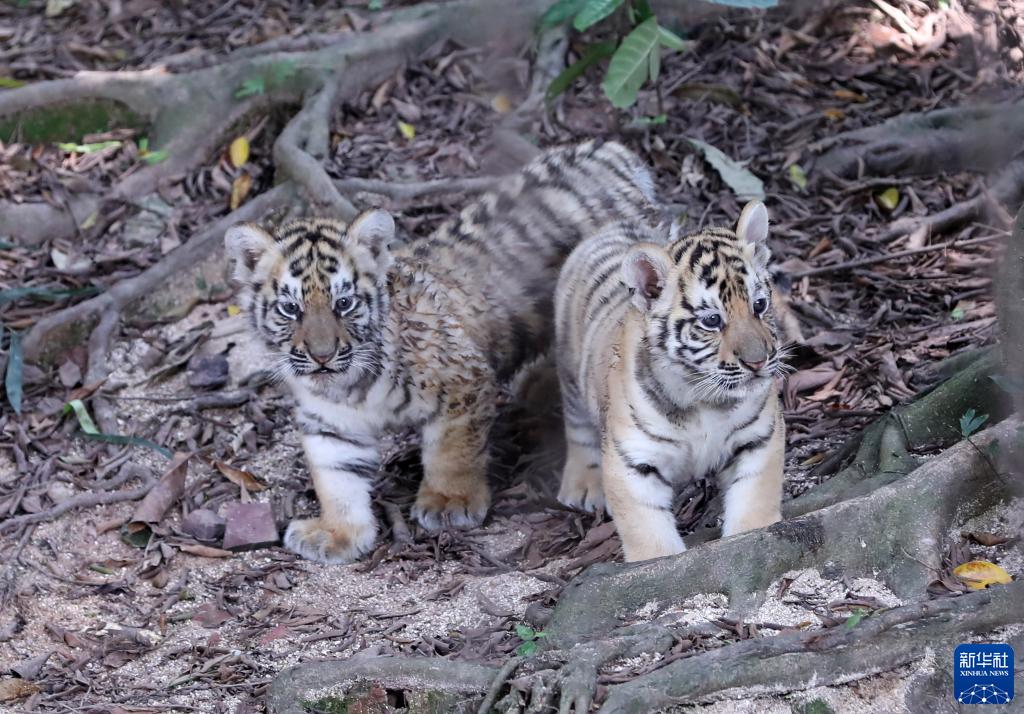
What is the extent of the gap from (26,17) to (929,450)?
7320 mm

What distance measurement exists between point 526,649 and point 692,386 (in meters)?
1.00

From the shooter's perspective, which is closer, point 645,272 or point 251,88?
point 645,272

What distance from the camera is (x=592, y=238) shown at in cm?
527

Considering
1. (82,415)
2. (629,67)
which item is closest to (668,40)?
(629,67)

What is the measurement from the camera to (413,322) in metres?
4.93

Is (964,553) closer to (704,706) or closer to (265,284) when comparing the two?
(704,706)

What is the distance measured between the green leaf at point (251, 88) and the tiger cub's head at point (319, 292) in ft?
8.98

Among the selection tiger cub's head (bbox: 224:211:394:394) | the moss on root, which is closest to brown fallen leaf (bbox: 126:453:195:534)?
tiger cub's head (bbox: 224:211:394:394)

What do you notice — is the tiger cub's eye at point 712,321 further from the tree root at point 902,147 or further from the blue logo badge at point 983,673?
the tree root at point 902,147

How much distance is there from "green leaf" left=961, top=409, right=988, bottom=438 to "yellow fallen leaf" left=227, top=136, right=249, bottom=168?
467cm

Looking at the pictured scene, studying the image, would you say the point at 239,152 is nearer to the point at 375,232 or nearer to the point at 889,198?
the point at 375,232

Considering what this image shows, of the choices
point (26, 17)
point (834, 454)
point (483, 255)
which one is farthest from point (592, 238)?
point (26, 17)

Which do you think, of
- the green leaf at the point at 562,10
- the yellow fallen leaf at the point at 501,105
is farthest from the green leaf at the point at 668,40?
the yellow fallen leaf at the point at 501,105

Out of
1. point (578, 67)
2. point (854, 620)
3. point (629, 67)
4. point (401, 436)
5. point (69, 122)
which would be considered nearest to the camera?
point (854, 620)
